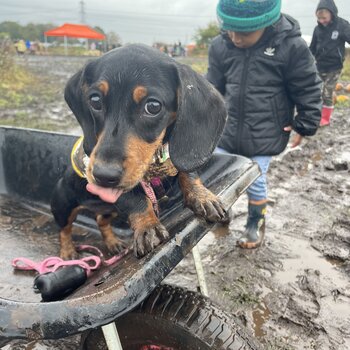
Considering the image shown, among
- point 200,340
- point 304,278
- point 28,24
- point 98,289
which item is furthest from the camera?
point 28,24

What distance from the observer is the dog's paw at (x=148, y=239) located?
4.68 feet

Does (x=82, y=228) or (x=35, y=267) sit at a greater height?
(x=35, y=267)

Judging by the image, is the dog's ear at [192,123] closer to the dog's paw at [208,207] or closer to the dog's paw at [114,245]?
the dog's paw at [208,207]

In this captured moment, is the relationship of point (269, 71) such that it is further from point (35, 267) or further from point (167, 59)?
point (35, 267)

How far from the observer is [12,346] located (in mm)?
2123

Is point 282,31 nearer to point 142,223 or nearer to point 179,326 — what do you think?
point 142,223

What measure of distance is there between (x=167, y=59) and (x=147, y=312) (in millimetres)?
1045

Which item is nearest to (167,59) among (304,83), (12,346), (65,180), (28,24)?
(65,180)

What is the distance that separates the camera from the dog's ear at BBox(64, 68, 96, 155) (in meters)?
1.86

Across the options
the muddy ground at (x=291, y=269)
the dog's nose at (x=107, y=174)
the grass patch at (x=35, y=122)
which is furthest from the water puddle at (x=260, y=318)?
the grass patch at (x=35, y=122)

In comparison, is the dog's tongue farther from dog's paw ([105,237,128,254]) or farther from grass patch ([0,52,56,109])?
grass patch ([0,52,56,109])

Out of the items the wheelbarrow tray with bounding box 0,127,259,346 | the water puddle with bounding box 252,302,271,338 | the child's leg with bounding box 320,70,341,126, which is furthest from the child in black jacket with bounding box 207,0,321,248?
the child's leg with bounding box 320,70,341,126

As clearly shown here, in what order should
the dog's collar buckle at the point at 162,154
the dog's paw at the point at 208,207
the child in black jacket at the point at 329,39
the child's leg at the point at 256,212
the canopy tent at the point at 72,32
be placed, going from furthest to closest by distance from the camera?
the canopy tent at the point at 72,32, the child in black jacket at the point at 329,39, the child's leg at the point at 256,212, the dog's collar buckle at the point at 162,154, the dog's paw at the point at 208,207

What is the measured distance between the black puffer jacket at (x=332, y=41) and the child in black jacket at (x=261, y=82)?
4038 millimetres
